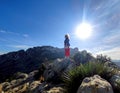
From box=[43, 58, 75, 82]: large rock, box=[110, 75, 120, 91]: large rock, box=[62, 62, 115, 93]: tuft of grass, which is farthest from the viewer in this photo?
box=[43, 58, 75, 82]: large rock

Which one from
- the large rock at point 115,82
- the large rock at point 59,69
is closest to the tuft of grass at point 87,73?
the large rock at point 115,82

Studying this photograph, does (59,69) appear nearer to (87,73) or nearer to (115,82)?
(87,73)

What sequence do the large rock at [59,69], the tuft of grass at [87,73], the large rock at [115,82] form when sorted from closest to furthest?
the large rock at [115,82], the tuft of grass at [87,73], the large rock at [59,69]

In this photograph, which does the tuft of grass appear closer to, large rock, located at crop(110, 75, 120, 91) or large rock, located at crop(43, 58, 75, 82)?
large rock, located at crop(110, 75, 120, 91)

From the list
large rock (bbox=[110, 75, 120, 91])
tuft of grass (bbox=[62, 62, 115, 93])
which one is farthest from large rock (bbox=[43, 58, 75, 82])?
large rock (bbox=[110, 75, 120, 91])

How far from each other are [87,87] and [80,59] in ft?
38.4

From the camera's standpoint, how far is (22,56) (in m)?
152

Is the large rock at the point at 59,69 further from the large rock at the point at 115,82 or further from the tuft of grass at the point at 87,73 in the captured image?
the large rock at the point at 115,82

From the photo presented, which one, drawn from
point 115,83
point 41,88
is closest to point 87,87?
point 115,83

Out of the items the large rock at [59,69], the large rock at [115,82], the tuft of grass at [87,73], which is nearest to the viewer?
the large rock at [115,82]

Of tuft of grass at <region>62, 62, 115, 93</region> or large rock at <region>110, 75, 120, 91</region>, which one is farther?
tuft of grass at <region>62, 62, 115, 93</region>

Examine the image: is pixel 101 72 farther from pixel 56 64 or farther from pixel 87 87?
pixel 56 64

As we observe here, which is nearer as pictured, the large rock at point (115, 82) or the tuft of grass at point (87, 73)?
the large rock at point (115, 82)

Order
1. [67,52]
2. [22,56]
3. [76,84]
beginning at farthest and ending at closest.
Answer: [22,56] → [67,52] → [76,84]
